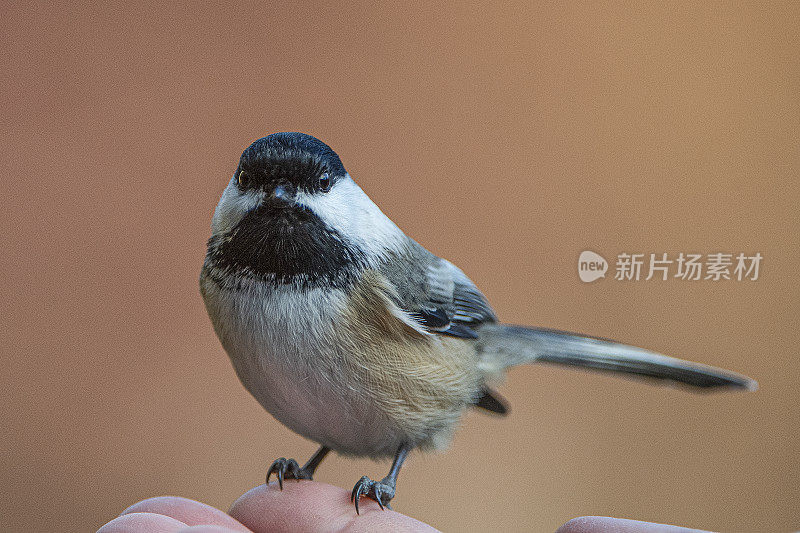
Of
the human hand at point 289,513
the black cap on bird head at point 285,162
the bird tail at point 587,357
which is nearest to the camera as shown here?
the black cap on bird head at point 285,162

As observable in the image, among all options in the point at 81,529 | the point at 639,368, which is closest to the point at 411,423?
the point at 639,368

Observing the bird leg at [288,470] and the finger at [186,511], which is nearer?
the finger at [186,511]

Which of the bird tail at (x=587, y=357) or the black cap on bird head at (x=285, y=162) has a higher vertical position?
the black cap on bird head at (x=285, y=162)

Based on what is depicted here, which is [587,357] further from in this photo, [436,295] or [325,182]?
[325,182]

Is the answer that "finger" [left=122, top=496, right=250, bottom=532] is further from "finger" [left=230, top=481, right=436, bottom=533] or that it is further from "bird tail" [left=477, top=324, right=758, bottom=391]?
"bird tail" [left=477, top=324, right=758, bottom=391]

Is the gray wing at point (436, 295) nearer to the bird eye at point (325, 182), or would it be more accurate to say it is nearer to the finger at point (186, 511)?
the bird eye at point (325, 182)

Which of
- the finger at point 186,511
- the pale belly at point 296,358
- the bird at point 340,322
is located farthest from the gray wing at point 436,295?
the finger at point 186,511

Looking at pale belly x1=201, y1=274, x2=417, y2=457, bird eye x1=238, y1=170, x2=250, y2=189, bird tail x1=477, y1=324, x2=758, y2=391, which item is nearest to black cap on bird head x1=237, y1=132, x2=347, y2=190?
bird eye x1=238, y1=170, x2=250, y2=189
